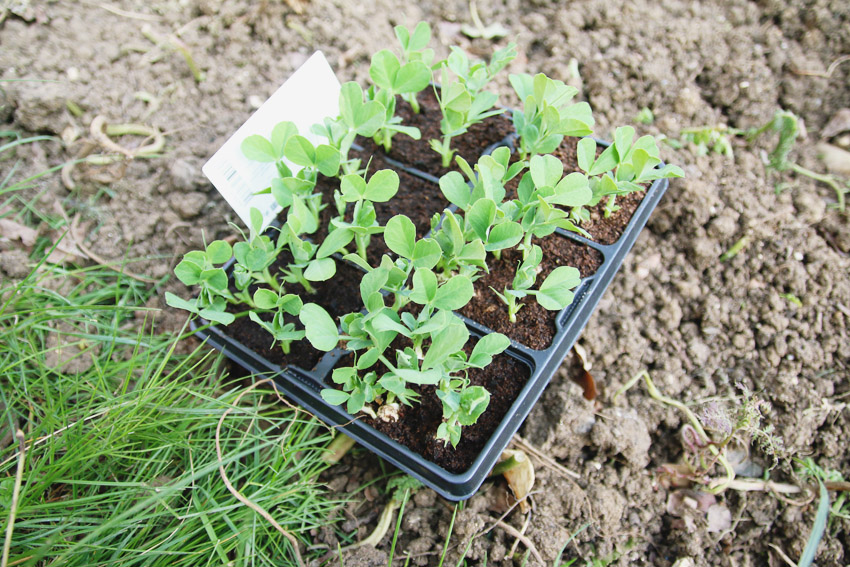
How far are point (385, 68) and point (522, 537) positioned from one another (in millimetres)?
955

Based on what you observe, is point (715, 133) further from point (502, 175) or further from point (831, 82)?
point (502, 175)

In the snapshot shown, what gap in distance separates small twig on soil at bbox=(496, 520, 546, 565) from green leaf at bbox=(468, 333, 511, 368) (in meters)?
0.37

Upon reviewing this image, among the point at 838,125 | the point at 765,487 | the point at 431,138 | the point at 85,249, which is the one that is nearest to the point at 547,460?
the point at 765,487

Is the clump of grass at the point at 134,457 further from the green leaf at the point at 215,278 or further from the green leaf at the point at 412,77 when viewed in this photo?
the green leaf at the point at 412,77

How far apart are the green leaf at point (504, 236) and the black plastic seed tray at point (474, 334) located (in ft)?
0.63

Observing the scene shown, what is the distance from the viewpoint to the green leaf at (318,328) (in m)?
0.86

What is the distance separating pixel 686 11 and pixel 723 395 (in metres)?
1.29

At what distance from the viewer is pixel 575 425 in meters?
1.14

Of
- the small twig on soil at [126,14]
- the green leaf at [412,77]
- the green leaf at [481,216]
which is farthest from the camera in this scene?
the small twig on soil at [126,14]

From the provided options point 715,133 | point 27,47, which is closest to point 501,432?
point 715,133

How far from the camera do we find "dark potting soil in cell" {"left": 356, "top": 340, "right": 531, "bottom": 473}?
944mm

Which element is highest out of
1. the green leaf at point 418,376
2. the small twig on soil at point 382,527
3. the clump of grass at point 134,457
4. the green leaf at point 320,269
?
the green leaf at point 418,376

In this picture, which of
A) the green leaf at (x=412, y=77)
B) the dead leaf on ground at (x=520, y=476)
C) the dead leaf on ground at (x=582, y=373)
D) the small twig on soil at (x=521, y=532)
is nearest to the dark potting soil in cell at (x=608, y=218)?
the dead leaf on ground at (x=582, y=373)

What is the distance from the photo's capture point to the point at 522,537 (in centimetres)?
102
